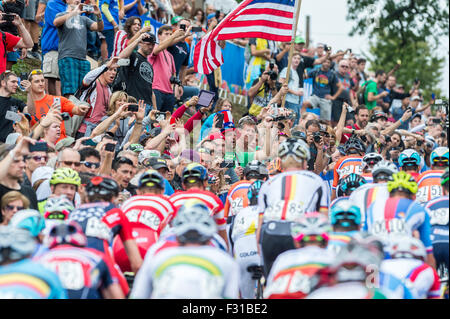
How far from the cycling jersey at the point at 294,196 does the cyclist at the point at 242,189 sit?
2188 millimetres

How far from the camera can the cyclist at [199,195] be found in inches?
432

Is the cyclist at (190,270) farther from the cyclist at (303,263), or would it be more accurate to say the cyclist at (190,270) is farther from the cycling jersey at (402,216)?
the cycling jersey at (402,216)

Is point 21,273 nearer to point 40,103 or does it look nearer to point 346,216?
point 346,216

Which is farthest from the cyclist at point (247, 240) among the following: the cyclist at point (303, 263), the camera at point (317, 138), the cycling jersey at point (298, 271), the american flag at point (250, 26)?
the american flag at point (250, 26)

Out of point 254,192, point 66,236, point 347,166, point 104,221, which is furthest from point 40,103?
point 66,236

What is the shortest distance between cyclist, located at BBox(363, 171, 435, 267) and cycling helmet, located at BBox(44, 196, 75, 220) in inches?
142

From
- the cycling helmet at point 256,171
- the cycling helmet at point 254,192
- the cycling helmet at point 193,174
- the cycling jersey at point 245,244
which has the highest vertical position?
the cycling helmet at point 193,174

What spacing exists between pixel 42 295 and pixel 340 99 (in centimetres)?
1588

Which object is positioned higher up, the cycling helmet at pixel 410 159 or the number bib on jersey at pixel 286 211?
the cycling helmet at pixel 410 159

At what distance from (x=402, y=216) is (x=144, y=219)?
10.3ft

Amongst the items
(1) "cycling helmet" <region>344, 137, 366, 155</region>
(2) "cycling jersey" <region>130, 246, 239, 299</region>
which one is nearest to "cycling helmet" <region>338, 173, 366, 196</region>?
(1) "cycling helmet" <region>344, 137, 366, 155</region>

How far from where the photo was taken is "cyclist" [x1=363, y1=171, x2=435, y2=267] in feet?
32.8

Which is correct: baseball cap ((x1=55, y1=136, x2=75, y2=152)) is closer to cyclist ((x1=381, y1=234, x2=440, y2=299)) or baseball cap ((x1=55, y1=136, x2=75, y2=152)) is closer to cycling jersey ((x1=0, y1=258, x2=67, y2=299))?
cycling jersey ((x1=0, y1=258, x2=67, y2=299))

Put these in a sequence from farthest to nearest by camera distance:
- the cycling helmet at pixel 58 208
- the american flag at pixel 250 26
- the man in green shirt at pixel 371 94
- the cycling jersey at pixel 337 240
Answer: the man in green shirt at pixel 371 94 → the american flag at pixel 250 26 → the cycling helmet at pixel 58 208 → the cycling jersey at pixel 337 240
